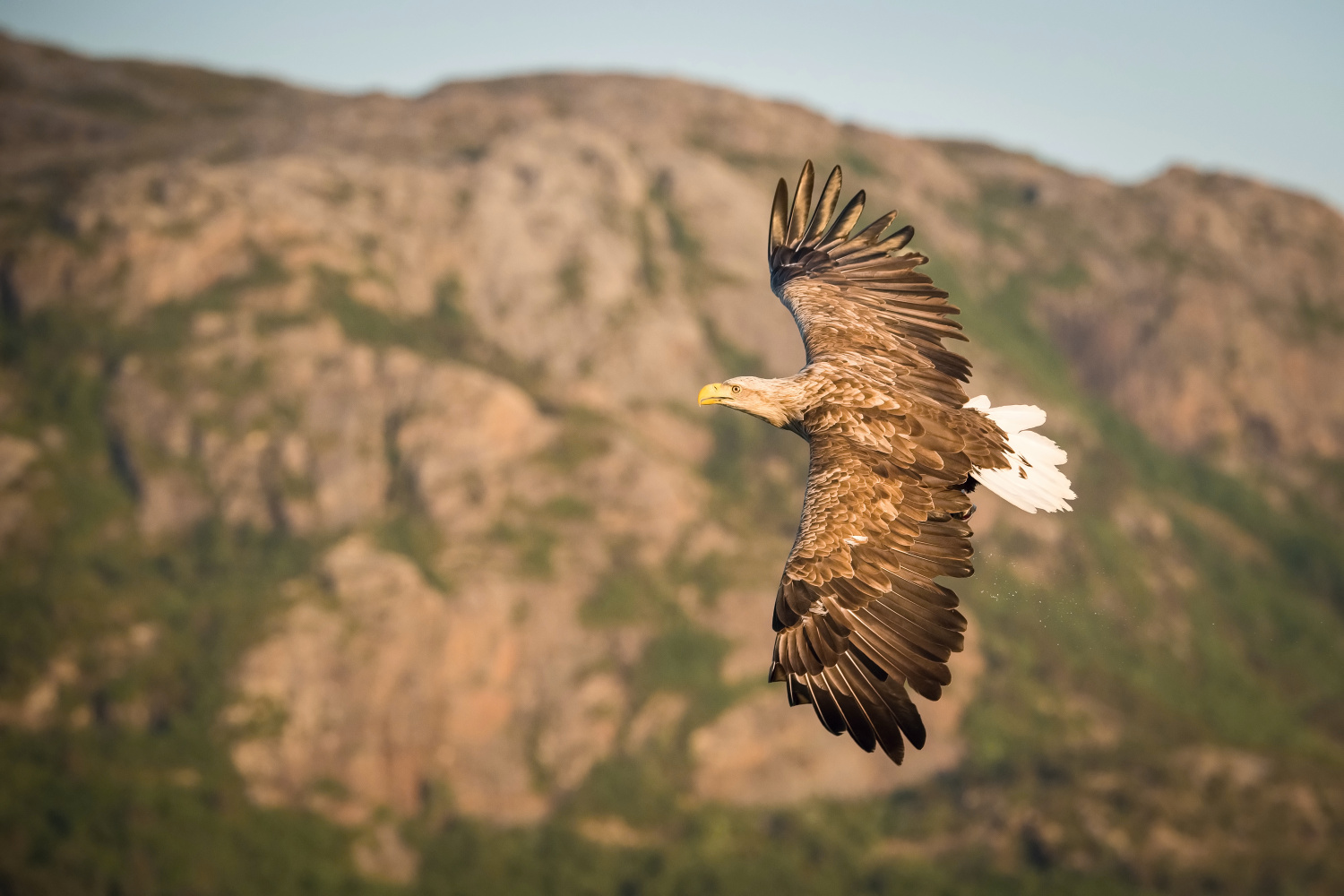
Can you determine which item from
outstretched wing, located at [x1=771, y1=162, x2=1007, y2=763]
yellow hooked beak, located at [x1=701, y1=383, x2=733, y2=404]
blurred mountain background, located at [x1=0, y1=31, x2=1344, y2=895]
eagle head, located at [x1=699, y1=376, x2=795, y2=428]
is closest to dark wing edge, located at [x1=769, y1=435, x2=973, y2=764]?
outstretched wing, located at [x1=771, y1=162, x2=1007, y2=763]

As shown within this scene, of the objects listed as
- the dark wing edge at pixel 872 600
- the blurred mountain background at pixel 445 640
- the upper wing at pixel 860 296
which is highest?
the upper wing at pixel 860 296

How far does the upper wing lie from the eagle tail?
2.97 feet

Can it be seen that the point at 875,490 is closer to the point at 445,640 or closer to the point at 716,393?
the point at 716,393

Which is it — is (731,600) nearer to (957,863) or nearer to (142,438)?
(957,863)

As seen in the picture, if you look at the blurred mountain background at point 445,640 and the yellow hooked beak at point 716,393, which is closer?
the yellow hooked beak at point 716,393

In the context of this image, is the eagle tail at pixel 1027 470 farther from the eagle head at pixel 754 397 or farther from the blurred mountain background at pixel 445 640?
the blurred mountain background at pixel 445 640

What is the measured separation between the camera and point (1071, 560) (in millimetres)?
185125

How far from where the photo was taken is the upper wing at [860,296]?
23125mm

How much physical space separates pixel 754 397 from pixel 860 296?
3891 millimetres

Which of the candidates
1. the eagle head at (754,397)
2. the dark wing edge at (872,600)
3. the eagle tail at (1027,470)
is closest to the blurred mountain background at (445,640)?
the eagle head at (754,397)

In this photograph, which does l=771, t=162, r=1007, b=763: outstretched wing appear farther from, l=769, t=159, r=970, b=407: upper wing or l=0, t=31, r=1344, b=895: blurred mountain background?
l=0, t=31, r=1344, b=895: blurred mountain background

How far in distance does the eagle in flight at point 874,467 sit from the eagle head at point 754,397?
0.03m

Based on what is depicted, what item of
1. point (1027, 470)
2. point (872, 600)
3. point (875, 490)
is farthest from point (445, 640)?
point (872, 600)

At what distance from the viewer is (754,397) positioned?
73.6 feet
